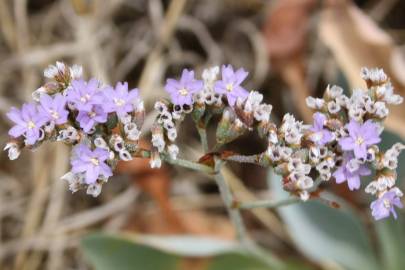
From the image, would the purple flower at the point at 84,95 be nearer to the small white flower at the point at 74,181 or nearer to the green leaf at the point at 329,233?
the small white flower at the point at 74,181

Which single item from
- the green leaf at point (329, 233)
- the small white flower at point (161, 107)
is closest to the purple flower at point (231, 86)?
the small white flower at point (161, 107)

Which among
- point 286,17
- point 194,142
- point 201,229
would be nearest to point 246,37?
point 286,17

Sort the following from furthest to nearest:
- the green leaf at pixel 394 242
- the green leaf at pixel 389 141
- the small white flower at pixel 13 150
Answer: the green leaf at pixel 394 242
the green leaf at pixel 389 141
the small white flower at pixel 13 150

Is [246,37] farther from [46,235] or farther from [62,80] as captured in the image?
[62,80]

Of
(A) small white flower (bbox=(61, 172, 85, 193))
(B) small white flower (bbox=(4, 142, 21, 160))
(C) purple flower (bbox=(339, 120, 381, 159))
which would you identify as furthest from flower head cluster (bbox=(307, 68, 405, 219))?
(B) small white flower (bbox=(4, 142, 21, 160))

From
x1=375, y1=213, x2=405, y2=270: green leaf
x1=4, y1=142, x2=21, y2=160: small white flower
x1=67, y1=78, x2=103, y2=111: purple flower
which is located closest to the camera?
x1=67, y1=78, x2=103, y2=111: purple flower

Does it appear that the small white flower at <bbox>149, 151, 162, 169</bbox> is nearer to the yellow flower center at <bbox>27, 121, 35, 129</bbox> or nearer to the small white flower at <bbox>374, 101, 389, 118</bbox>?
the yellow flower center at <bbox>27, 121, 35, 129</bbox>
